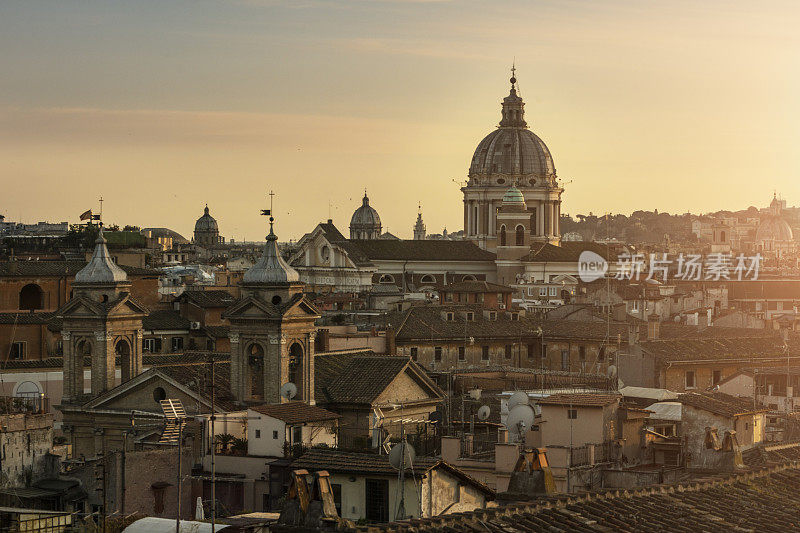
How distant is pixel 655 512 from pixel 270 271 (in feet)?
58.6

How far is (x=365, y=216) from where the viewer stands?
436ft

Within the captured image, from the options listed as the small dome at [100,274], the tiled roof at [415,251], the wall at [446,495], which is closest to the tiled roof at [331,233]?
the tiled roof at [415,251]

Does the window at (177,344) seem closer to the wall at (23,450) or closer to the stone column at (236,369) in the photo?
the stone column at (236,369)

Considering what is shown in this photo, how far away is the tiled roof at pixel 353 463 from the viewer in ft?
67.6

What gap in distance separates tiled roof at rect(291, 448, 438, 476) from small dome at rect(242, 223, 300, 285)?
10998 millimetres

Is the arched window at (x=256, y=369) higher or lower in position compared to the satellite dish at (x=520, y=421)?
higher

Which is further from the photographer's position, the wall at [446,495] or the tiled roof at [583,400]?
the tiled roof at [583,400]

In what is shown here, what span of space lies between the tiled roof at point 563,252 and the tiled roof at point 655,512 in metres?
77.6

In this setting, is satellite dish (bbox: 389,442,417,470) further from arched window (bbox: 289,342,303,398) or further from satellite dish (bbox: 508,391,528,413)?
arched window (bbox: 289,342,303,398)

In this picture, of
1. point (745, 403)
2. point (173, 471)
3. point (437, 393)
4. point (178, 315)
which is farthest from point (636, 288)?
point (173, 471)

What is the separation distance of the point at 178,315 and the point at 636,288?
28.4m

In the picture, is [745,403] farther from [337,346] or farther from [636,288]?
[636,288]

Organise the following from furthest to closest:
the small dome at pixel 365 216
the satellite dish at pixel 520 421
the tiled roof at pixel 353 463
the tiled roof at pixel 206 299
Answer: the small dome at pixel 365 216 → the tiled roof at pixel 206 299 → the satellite dish at pixel 520 421 → the tiled roof at pixel 353 463

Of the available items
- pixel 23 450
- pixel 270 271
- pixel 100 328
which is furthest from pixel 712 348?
pixel 23 450
